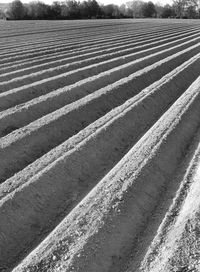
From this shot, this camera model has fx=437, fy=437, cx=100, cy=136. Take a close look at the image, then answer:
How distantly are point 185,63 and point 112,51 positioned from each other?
12.1 ft

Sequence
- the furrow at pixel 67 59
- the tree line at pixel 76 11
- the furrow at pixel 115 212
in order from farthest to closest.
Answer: the tree line at pixel 76 11 → the furrow at pixel 67 59 → the furrow at pixel 115 212

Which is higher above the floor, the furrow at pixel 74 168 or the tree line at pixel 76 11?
the furrow at pixel 74 168

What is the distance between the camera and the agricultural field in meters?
4.19

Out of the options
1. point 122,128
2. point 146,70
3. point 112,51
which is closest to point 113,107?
point 122,128

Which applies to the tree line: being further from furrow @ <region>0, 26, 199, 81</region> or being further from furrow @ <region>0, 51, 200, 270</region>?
furrow @ <region>0, 51, 200, 270</region>

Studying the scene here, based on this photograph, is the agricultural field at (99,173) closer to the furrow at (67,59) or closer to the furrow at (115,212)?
the furrow at (115,212)

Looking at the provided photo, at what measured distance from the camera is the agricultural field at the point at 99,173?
13.8 ft

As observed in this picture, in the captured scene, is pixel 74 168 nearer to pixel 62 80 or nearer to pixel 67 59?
pixel 62 80

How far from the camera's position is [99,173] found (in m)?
5.94

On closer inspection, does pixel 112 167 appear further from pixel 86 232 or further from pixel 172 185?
pixel 86 232

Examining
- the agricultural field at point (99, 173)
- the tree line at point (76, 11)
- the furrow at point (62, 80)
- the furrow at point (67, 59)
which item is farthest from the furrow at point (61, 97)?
the tree line at point (76, 11)

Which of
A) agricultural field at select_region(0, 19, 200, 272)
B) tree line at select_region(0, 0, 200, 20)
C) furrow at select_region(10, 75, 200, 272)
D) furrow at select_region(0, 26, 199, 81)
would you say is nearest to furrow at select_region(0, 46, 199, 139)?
agricultural field at select_region(0, 19, 200, 272)

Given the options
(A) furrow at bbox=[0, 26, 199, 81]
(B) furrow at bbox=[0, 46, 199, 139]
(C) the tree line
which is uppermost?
(B) furrow at bbox=[0, 46, 199, 139]

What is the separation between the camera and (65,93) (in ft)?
29.9
